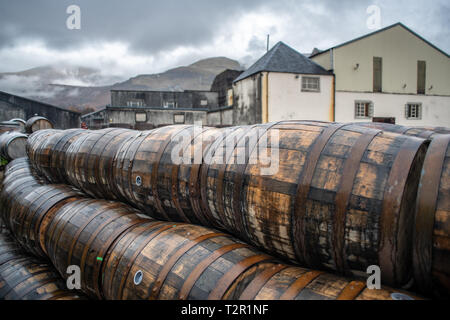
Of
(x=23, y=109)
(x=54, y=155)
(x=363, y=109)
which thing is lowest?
(x=54, y=155)

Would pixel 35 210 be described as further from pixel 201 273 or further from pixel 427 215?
pixel 427 215

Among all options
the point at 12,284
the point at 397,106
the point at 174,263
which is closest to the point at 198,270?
the point at 174,263

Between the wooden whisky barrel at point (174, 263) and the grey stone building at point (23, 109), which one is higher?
the grey stone building at point (23, 109)

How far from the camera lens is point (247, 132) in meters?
2.54

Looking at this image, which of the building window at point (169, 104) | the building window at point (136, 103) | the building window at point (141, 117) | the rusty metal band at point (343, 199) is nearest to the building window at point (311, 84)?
the building window at point (141, 117)

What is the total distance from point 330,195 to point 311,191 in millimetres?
120

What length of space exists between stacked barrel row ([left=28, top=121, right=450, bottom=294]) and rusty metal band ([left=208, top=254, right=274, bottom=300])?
177 millimetres

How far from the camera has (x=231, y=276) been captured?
1999 millimetres

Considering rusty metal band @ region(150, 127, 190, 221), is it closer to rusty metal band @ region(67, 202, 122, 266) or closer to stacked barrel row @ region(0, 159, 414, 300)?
stacked barrel row @ region(0, 159, 414, 300)

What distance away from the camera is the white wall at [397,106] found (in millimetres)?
18875

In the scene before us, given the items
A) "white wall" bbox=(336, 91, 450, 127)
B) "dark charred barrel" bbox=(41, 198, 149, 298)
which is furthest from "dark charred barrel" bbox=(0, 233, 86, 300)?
"white wall" bbox=(336, 91, 450, 127)

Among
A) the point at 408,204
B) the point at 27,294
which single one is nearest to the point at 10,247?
the point at 27,294

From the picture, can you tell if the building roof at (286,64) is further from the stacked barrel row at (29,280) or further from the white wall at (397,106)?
the stacked barrel row at (29,280)

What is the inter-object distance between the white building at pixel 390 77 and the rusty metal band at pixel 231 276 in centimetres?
1834
